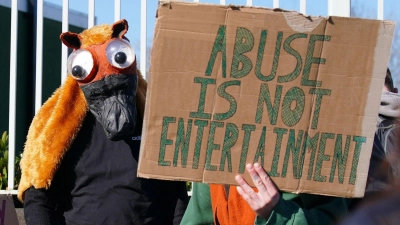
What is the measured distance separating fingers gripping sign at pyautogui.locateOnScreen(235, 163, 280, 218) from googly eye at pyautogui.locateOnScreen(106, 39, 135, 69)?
3.93ft

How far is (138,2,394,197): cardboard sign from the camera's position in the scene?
188 cm

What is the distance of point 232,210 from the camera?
83.6 inches

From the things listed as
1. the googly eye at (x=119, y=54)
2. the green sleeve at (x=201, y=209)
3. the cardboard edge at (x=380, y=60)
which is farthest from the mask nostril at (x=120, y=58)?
the cardboard edge at (x=380, y=60)

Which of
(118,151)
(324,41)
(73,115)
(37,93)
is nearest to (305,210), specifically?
(324,41)

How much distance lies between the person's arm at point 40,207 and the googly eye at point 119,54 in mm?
600

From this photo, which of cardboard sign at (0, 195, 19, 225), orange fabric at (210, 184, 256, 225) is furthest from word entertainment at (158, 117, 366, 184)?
cardboard sign at (0, 195, 19, 225)

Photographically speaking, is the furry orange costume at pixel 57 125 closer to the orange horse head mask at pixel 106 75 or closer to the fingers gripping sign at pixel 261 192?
the orange horse head mask at pixel 106 75

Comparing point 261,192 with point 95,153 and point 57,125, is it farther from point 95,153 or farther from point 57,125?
point 57,125

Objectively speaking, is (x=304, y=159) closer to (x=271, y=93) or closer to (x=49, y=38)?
(x=271, y=93)

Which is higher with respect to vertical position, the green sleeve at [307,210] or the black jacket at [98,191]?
the green sleeve at [307,210]

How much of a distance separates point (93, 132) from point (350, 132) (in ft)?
4.53

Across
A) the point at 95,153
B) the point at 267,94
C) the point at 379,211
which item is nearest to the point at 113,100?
the point at 95,153

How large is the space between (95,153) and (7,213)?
4.32 feet

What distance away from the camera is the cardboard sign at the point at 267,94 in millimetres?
1878
